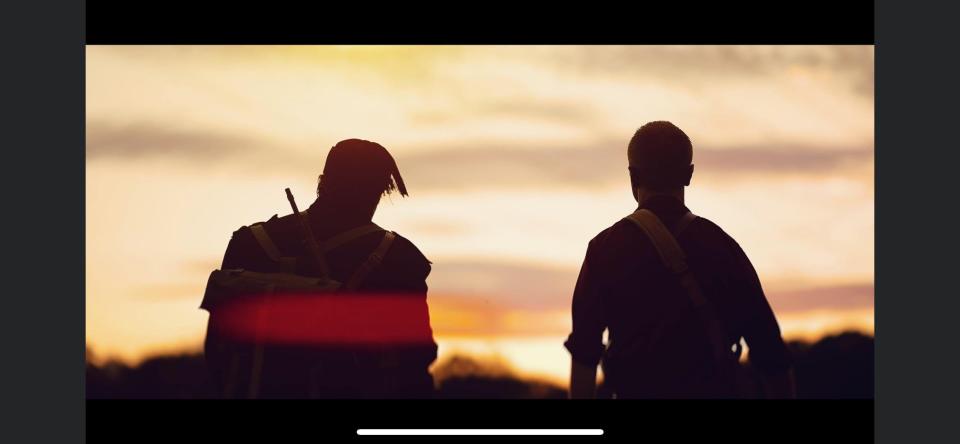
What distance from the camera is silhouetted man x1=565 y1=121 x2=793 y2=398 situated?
21.9ft

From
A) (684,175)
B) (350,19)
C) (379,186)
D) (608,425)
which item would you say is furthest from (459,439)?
(350,19)

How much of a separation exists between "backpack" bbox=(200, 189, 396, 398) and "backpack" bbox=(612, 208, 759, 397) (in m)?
1.81

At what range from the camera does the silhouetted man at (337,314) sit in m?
7.09

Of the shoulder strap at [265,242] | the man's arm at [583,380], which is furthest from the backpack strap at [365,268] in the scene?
the man's arm at [583,380]

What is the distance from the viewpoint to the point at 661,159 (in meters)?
6.80

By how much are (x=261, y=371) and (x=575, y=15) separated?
3.41 metres

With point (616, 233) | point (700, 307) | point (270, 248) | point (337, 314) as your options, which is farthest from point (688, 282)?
point (270, 248)

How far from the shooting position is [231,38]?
7.71 meters

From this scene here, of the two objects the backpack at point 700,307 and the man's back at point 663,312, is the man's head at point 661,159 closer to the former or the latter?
the man's back at point 663,312

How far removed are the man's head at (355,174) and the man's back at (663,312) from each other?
1613 mm

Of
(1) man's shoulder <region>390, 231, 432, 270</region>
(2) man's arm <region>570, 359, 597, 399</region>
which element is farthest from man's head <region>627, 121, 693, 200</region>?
(1) man's shoulder <region>390, 231, 432, 270</region>

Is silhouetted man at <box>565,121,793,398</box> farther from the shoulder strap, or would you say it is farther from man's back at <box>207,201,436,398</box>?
the shoulder strap

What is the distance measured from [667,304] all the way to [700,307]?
8.2 inches

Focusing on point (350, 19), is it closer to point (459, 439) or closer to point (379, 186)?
point (379, 186)
